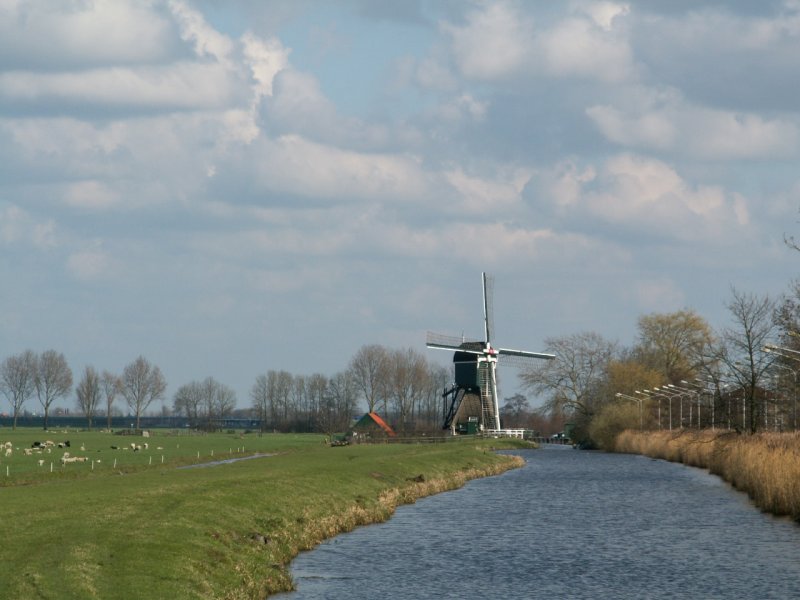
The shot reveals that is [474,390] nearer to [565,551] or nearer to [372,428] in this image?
[372,428]

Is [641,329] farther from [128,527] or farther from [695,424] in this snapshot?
[128,527]

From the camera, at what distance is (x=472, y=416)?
163750 millimetres

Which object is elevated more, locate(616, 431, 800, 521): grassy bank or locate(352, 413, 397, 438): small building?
locate(616, 431, 800, 521): grassy bank

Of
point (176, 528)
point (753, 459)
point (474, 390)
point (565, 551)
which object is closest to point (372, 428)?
point (474, 390)

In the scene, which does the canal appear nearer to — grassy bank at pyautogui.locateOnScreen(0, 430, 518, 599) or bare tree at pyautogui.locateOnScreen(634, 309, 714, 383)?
grassy bank at pyautogui.locateOnScreen(0, 430, 518, 599)

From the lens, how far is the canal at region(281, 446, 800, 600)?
33.1 metres

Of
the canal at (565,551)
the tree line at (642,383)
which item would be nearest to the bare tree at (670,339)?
the tree line at (642,383)

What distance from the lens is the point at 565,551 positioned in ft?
135

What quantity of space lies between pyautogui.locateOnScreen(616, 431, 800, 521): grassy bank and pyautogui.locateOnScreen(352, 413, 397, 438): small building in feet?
208

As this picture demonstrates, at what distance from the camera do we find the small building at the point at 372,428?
17300 centimetres

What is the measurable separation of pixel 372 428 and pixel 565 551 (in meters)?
140

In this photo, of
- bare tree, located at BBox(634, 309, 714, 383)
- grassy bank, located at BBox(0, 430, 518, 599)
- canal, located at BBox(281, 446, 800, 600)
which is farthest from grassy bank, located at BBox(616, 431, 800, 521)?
bare tree, located at BBox(634, 309, 714, 383)

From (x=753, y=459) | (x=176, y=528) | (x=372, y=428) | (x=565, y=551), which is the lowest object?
(x=372, y=428)

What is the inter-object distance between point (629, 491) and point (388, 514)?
21.8 meters
